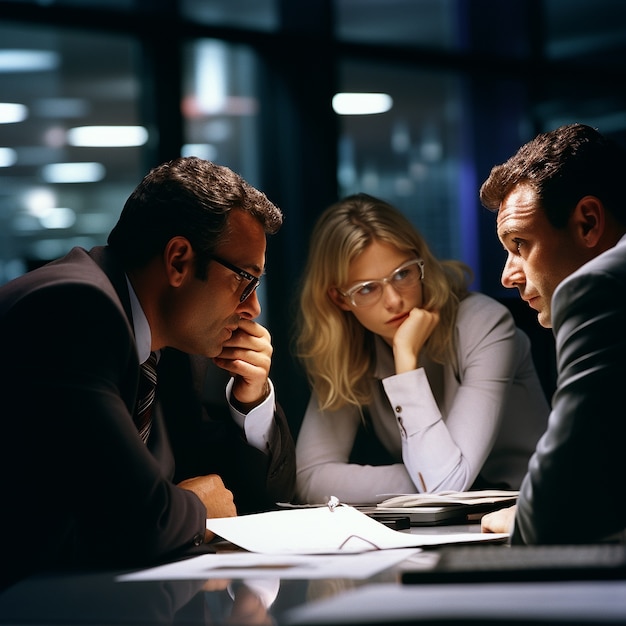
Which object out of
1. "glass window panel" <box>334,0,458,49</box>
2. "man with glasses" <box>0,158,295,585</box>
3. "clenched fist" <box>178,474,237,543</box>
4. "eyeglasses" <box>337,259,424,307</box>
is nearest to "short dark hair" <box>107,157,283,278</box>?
"man with glasses" <box>0,158,295,585</box>

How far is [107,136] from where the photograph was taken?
492 cm

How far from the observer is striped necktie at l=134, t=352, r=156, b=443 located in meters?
2.00

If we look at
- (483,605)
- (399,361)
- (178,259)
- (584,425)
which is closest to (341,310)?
(399,361)

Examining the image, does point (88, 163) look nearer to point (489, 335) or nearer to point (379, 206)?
point (379, 206)

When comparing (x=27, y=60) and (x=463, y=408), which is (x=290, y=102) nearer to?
(x=27, y=60)

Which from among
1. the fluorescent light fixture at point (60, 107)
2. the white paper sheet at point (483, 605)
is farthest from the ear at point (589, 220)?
the fluorescent light fixture at point (60, 107)

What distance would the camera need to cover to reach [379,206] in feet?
9.56

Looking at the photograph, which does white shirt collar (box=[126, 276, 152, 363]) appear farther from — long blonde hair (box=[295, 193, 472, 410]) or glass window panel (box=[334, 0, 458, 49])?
glass window panel (box=[334, 0, 458, 49])

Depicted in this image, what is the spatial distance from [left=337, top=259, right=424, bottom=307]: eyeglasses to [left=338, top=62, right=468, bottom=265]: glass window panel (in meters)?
2.78

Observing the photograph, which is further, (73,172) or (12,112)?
(73,172)

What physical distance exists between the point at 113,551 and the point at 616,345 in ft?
2.77

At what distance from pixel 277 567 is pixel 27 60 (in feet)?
13.1

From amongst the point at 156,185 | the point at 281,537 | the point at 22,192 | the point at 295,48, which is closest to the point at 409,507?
the point at 281,537

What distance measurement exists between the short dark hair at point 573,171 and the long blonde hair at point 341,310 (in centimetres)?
71
